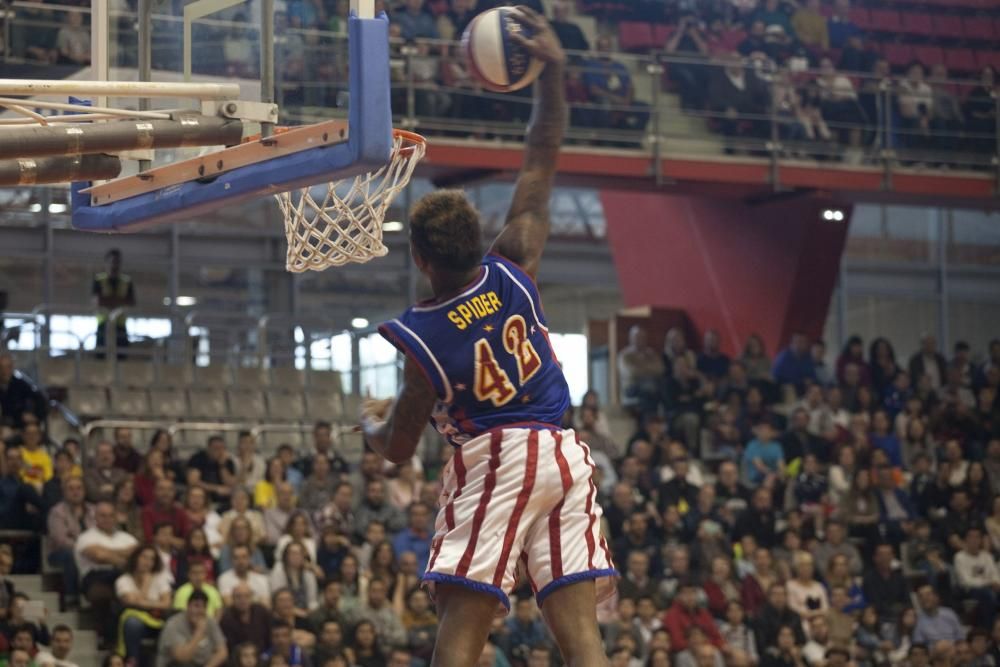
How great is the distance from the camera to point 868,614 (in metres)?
15.6

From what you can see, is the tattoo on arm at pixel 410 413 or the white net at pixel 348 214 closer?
the tattoo on arm at pixel 410 413

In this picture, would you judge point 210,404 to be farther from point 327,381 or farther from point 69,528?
point 69,528

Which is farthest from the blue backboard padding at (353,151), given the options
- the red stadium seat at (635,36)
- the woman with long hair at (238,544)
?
the red stadium seat at (635,36)

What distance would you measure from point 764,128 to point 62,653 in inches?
409

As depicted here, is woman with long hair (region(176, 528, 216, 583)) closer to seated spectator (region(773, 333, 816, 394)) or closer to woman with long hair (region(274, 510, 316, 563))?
woman with long hair (region(274, 510, 316, 563))

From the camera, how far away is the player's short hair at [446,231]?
5355mm

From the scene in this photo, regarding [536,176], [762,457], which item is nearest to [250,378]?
[762,457]

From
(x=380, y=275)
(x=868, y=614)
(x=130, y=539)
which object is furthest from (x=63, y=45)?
(x=380, y=275)

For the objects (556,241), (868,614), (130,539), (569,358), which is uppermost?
(556,241)

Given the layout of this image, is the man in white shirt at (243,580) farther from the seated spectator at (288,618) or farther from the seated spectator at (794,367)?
the seated spectator at (794,367)

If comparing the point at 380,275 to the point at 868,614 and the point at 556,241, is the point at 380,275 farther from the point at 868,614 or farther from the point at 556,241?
the point at 868,614

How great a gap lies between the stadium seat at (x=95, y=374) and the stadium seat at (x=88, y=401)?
0.19 meters

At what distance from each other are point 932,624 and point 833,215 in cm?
672

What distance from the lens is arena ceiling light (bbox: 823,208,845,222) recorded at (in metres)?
21.1
